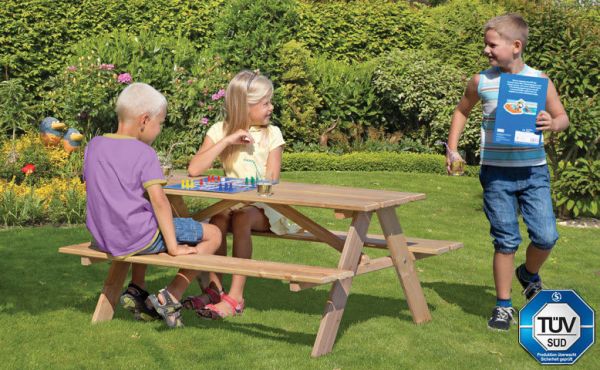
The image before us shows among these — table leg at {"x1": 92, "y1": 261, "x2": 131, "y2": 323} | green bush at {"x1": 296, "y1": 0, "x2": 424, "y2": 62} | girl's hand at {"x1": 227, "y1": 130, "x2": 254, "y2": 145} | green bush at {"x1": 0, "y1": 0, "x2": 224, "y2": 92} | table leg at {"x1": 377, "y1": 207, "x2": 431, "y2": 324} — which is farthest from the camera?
green bush at {"x1": 296, "y1": 0, "x2": 424, "y2": 62}

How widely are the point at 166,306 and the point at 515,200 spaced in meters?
2.32

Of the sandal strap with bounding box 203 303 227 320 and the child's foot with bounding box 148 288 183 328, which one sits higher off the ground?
the child's foot with bounding box 148 288 183 328

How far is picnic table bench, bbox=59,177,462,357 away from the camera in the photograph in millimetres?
5379

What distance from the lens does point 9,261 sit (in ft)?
26.7

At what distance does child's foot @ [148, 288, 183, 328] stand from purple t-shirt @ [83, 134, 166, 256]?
0.35 m

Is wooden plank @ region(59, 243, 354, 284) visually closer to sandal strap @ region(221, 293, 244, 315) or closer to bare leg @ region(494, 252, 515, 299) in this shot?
sandal strap @ region(221, 293, 244, 315)

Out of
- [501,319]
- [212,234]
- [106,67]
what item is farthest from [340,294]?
[106,67]

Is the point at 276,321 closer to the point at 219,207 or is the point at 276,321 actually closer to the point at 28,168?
the point at 219,207

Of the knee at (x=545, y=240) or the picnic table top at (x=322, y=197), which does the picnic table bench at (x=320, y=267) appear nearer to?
the picnic table top at (x=322, y=197)

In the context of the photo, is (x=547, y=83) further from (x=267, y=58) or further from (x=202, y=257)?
(x=267, y=58)

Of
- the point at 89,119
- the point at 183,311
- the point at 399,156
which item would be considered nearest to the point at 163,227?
the point at 183,311

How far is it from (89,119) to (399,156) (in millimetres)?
5009

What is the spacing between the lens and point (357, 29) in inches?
770

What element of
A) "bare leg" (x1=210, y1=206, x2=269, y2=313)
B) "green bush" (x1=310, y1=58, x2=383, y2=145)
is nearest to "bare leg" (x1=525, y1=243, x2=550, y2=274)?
"bare leg" (x1=210, y1=206, x2=269, y2=313)
